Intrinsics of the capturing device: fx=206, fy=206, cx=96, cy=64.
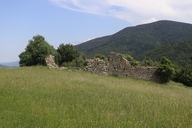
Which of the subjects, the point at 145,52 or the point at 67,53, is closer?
the point at 67,53

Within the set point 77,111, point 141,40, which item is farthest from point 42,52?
point 141,40

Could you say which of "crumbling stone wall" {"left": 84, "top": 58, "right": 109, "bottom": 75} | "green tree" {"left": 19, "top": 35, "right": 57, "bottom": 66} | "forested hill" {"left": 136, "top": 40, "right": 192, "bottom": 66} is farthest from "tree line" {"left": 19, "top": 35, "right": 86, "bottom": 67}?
"forested hill" {"left": 136, "top": 40, "right": 192, "bottom": 66}

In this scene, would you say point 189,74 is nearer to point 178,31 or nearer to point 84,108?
point 84,108

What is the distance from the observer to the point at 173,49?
92188mm

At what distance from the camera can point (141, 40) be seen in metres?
161

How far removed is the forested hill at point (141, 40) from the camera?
13600cm

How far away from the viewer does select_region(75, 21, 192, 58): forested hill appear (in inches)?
5354

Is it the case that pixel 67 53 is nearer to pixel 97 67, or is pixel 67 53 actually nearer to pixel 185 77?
pixel 97 67

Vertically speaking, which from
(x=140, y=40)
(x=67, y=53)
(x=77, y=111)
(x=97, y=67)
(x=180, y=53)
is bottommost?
(x=77, y=111)

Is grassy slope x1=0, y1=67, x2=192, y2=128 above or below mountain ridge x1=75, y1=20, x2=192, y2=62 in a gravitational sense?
below

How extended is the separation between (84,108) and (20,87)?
4.25m

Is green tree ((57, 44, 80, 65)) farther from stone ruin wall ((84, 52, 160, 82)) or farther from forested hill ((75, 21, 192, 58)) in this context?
forested hill ((75, 21, 192, 58))

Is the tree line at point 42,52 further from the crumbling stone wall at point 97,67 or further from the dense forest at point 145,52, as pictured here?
the crumbling stone wall at point 97,67

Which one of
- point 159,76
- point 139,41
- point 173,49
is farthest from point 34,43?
point 139,41
